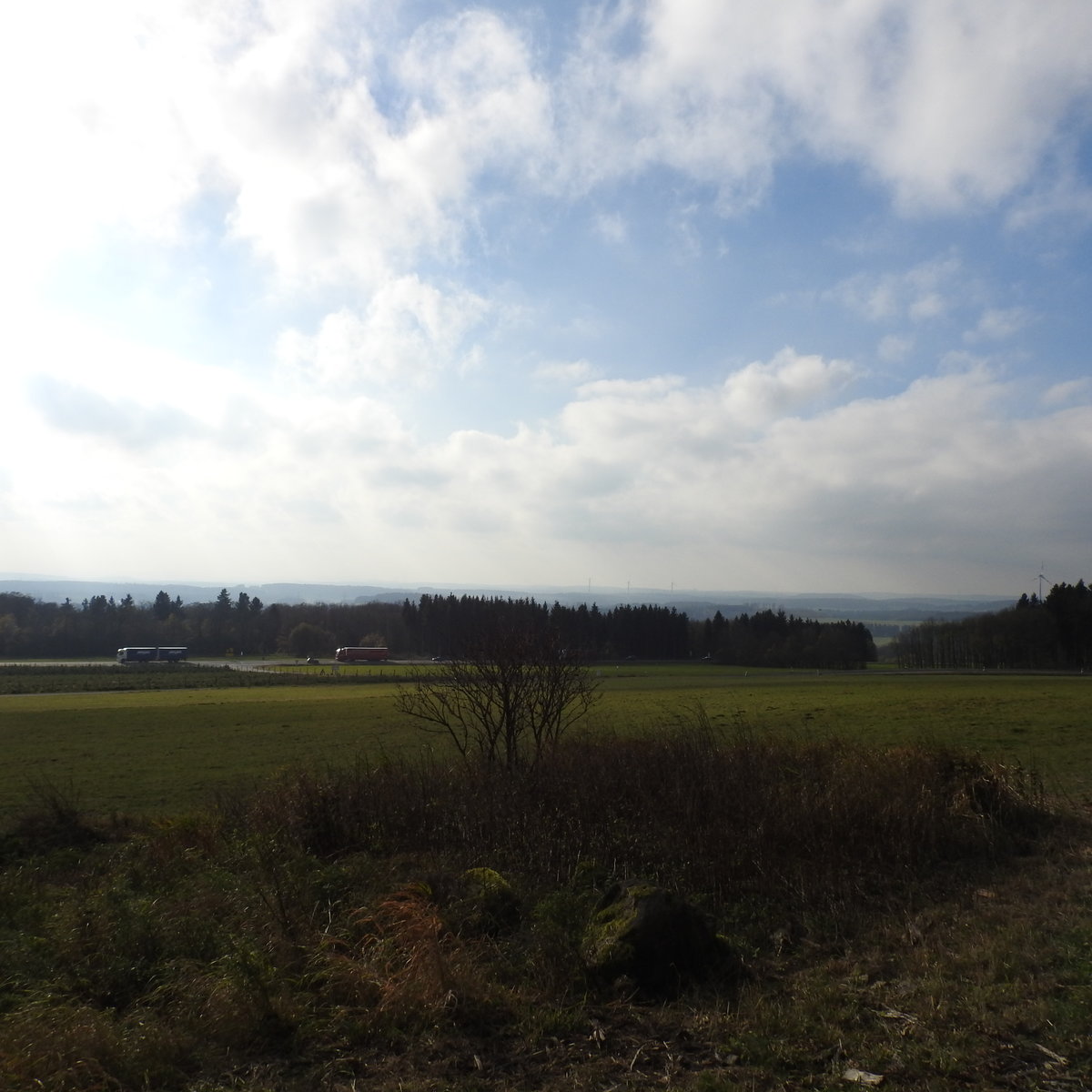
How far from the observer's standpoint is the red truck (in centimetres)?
13412

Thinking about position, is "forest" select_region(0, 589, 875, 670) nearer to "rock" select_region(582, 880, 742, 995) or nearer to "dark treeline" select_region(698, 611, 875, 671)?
"dark treeline" select_region(698, 611, 875, 671)

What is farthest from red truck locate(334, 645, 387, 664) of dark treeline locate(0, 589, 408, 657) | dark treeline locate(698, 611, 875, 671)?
dark treeline locate(698, 611, 875, 671)

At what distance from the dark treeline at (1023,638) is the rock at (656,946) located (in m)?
104

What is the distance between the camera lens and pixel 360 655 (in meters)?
135

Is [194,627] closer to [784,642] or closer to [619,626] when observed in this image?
[619,626]

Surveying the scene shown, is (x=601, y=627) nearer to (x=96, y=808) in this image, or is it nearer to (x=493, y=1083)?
(x=96, y=808)

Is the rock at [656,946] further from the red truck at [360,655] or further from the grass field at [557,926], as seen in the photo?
the red truck at [360,655]

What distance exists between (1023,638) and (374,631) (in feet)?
344

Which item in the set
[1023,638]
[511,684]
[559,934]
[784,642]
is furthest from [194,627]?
[559,934]

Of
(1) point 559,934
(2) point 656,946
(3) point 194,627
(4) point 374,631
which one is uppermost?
(3) point 194,627

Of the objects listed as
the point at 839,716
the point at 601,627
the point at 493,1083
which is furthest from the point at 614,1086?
the point at 601,627

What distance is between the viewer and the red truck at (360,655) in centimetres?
13412

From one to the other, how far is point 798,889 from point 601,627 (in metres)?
122

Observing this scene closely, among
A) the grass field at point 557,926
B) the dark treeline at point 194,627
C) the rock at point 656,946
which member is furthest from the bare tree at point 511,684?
the dark treeline at point 194,627
